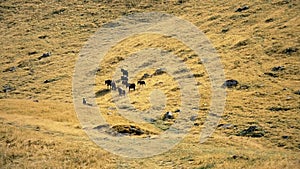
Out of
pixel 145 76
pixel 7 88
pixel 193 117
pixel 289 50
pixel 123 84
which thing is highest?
pixel 289 50

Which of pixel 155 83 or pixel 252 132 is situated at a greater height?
pixel 252 132

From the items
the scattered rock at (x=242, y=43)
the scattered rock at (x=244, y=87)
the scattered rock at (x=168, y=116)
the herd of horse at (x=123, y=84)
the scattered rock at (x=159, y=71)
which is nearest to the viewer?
the scattered rock at (x=168, y=116)

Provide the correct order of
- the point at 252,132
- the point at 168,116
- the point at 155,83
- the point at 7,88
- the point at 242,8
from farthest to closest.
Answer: the point at 242,8
the point at 7,88
the point at 155,83
the point at 168,116
the point at 252,132

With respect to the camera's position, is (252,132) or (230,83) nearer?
(252,132)

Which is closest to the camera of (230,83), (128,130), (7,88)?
(128,130)

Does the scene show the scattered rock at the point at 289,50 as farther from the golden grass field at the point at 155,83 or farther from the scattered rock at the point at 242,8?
the scattered rock at the point at 242,8

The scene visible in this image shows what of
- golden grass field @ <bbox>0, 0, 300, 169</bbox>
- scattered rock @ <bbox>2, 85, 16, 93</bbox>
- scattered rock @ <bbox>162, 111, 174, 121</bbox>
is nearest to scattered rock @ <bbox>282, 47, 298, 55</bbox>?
golden grass field @ <bbox>0, 0, 300, 169</bbox>

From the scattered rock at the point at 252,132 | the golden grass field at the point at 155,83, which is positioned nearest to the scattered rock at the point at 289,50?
the golden grass field at the point at 155,83

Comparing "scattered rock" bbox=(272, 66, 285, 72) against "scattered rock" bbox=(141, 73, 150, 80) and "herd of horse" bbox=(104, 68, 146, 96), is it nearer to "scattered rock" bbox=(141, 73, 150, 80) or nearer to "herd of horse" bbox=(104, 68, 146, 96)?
"herd of horse" bbox=(104, 68, 146, 96)

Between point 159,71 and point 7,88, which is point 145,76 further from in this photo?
point 7,88

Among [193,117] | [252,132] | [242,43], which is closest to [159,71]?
[242,43]
